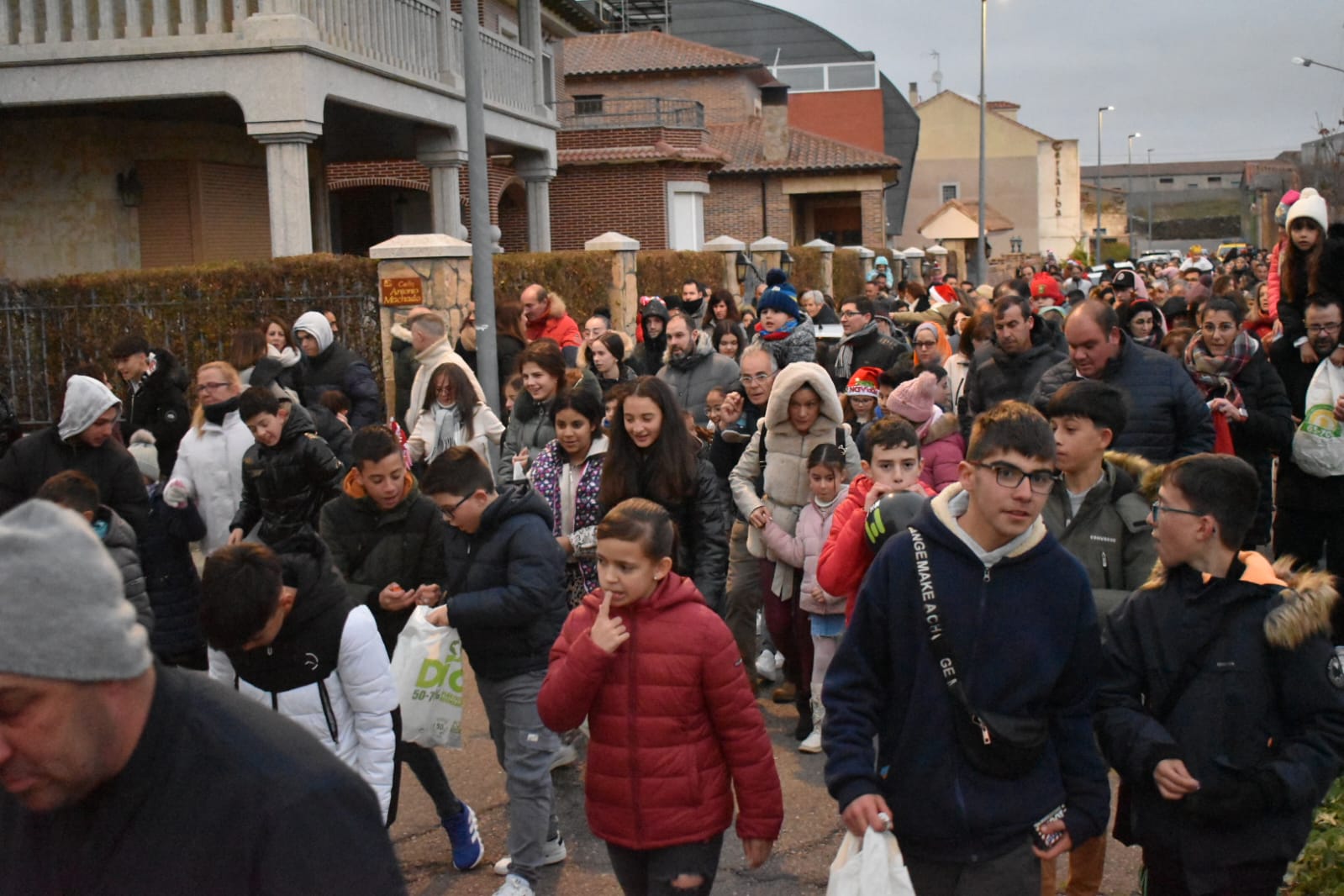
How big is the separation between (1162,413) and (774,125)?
124 ft

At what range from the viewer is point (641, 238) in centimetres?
3178

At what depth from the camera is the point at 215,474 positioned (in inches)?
279

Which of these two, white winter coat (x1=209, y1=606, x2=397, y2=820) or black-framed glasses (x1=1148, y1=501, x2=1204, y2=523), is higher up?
black-framed glasses (x1=1148, y1=501, x2=1204, y2=523)

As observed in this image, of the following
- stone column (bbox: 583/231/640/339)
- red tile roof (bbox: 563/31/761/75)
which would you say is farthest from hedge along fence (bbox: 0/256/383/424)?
red tile roof (bbox: 563/31/761/75)

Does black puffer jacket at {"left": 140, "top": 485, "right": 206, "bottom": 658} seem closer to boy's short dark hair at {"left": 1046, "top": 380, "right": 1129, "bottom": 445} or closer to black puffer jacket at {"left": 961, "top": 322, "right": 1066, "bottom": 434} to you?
boy's short dark hair at {"left": 1046, "top": 380, "right": 1129, "bottom": 445}

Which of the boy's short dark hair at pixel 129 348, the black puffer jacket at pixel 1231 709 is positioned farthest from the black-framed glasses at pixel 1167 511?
the boy's short dark hair at pixel 129 348

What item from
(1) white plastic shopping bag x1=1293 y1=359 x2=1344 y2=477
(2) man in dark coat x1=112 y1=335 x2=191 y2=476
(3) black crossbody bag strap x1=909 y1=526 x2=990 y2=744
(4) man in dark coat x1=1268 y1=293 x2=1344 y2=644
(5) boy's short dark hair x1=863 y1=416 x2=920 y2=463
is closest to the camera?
(3) black crossbody bag strap x1=909 y1=526 x2=990 y2=744

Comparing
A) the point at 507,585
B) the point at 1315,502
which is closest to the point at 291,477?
the point at 507,585

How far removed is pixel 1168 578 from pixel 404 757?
10.2 ft

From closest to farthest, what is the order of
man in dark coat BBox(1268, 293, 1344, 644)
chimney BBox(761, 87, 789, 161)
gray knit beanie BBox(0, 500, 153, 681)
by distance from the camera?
gray knit beanie BBox(0, 500, 153, 681) < man in dark coat BBox(1268, 293, 1344, 644) < chimney BBox(761, 87, 789, 161)

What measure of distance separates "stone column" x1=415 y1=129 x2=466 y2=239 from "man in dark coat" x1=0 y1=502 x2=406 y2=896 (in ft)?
59.6

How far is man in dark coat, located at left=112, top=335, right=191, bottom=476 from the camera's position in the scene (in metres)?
8.45

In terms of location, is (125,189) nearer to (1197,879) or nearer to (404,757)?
(404,757)

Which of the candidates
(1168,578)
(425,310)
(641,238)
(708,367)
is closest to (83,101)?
(425,310)
